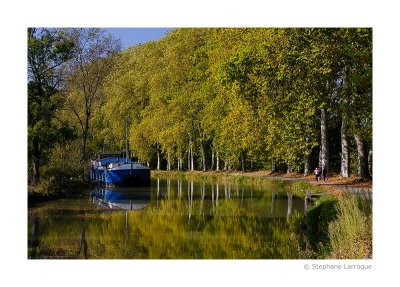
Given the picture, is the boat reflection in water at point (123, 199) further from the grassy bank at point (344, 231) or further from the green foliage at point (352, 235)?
the green foliage at point (352, 235)

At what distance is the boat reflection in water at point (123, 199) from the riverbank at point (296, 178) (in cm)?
808

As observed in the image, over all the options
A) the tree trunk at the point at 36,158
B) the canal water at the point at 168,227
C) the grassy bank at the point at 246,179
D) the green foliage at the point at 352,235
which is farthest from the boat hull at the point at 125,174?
the green foliage at the point at 352,235

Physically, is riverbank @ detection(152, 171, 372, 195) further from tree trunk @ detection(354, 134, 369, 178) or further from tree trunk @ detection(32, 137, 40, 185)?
tree trunk @ detection(32, 137, 40, 185)

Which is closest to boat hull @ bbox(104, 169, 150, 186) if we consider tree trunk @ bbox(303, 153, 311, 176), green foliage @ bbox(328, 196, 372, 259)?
tree trunk @ bbox(303, 153, 311, 176)

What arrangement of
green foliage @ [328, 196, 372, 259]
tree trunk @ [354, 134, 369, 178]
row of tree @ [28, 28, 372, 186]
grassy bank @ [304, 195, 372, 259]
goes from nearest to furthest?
1. green foliage @ [328, 196, 372, 259]
2. grassy bank @ [304, 195, 372, 259]
3. row of tree @ [28, 28, 372, 186]
4. tree trunk @ [354, 134, 369, 178]

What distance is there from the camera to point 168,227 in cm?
1909

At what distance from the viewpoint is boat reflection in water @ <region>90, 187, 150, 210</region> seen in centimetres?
2541

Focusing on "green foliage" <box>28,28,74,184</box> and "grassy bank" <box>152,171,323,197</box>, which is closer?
"green foliage" <box>28,28,74,184</box>

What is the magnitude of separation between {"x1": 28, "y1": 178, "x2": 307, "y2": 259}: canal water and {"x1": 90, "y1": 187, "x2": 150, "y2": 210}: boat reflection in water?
0.15ft

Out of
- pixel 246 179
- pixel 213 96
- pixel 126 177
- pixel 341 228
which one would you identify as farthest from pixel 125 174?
pixel 341 228

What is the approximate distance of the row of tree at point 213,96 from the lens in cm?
2356

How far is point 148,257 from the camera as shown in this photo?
1416 centimetres
